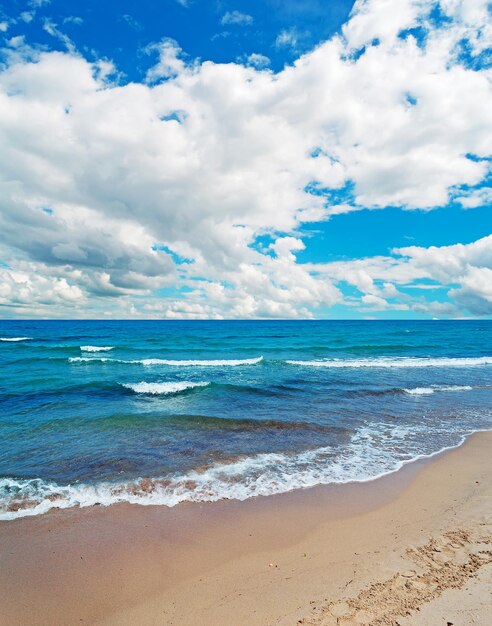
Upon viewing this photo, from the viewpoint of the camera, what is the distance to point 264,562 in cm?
534

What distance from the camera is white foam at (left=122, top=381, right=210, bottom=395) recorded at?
747 inches

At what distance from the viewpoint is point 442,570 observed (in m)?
4.89

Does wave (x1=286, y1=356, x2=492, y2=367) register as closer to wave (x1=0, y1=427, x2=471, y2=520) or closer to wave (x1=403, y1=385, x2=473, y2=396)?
wave (x1=403, y1=385, x2=473, y2=396)

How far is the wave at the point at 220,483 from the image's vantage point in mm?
7387

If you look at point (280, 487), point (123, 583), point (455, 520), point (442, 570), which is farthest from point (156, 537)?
point (455, 520)

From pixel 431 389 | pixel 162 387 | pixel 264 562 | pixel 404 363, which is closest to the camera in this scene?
pixel 264 562

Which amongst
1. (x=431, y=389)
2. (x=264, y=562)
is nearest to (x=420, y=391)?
(x=431, y=389)

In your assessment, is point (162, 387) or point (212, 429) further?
point (162, 387)

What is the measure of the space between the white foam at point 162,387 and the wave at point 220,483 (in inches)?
405

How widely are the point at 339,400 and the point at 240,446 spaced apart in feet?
24.4

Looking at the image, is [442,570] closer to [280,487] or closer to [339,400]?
[280,487]

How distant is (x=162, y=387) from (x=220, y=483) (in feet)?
41.1

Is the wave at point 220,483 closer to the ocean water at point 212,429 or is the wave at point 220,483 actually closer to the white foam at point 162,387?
the ocean water at point 212,429

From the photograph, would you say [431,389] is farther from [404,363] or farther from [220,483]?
[220,483]
